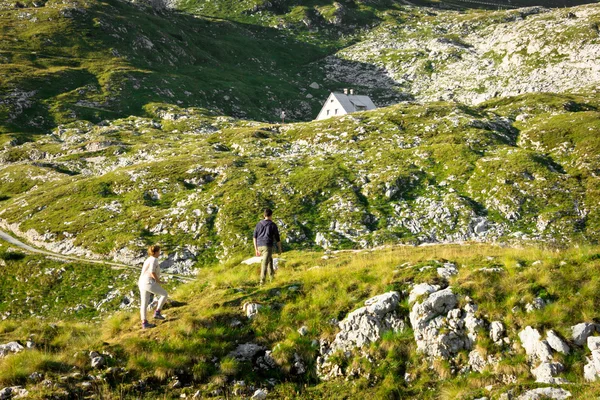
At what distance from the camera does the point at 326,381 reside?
12945mm

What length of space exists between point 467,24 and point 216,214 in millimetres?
205212

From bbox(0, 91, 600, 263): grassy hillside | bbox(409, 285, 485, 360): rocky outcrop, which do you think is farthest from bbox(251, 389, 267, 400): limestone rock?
bbox(0, 91, 600, 263): grassy hillside

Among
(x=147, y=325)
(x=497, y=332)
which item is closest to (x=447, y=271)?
(x=497, y=332)

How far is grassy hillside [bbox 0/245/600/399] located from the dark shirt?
8.73ft

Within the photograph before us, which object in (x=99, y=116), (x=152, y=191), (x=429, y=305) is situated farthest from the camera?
(x=99, y=116)

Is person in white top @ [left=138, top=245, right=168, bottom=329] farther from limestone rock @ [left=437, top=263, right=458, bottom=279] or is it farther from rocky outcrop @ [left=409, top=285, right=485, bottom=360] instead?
limestone rock @ [left=437, top=263, right=458, bottom=279]

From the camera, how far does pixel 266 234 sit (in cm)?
1917

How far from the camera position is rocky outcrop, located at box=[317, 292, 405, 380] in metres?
Result: 13.4

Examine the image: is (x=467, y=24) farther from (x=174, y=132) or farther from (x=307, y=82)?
(x=174, y=132)

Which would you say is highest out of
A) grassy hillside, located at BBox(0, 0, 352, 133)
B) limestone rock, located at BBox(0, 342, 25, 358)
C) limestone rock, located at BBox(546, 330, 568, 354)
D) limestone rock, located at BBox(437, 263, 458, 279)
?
grassy hillside, located at BBox(0, 0, 352, 133)

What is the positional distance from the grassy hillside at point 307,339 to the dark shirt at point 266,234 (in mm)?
2660

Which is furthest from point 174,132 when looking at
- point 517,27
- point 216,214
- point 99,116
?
point 517,27

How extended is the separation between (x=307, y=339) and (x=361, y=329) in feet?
6.84

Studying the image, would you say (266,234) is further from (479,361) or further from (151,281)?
(479,361)
